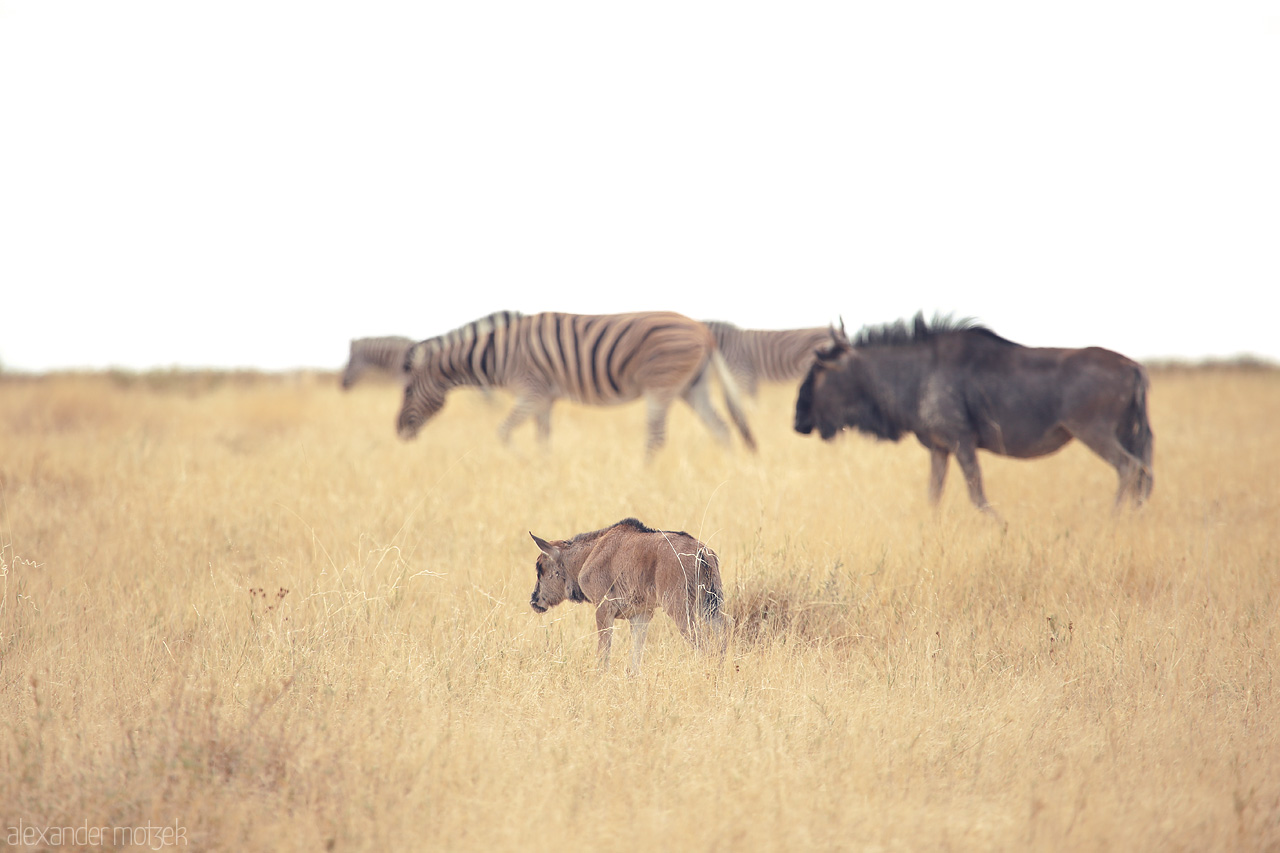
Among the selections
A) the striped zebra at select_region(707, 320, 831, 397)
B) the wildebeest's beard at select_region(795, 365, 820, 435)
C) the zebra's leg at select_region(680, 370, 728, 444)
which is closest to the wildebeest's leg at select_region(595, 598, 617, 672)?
the wildebeest's beard at select_region(795, 365, 820, 435)

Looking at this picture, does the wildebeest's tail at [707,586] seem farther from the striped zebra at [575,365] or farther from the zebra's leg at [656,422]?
the striped zebra at [575,365]

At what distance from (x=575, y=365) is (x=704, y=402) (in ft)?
5.38

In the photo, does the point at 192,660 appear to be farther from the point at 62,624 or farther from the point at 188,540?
the point at 188,540

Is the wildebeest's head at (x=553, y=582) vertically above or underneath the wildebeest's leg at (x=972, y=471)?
underneath

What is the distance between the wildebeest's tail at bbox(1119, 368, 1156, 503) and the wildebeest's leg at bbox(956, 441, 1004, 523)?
1.15 metres

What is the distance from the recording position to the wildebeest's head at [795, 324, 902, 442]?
8.19 metres

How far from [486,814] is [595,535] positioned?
1.87 metres

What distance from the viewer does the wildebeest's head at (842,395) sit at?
819 cm

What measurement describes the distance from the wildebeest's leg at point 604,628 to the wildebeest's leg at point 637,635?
0.35 ft

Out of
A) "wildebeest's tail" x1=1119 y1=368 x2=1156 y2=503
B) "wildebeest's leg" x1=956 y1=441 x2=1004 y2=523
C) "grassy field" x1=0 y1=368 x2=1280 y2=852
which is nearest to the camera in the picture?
"grassy field" x1=0 y1=368 x2=1280 y2=852

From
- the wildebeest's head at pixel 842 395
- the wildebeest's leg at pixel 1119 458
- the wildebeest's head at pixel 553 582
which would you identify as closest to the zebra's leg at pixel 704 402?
the wildebeest's head at pixel 842 395

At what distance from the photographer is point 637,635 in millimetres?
4234

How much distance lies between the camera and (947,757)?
3.26m

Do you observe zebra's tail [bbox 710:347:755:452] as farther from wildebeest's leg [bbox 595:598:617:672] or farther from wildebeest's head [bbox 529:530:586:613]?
wildebeest's leg [bbox 595:598:617:672]
